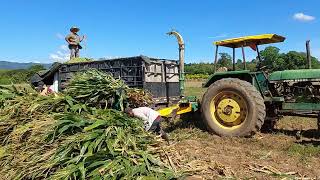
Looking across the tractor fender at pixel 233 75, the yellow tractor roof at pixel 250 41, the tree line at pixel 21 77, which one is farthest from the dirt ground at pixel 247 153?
the tree line at pixel 21 77

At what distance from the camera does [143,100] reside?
8578mm

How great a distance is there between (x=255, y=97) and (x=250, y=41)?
1.31m

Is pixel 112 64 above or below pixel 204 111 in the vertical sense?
above

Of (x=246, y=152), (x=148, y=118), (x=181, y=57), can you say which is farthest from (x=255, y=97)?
(x=181, y=57)

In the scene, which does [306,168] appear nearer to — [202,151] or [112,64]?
[202,151]

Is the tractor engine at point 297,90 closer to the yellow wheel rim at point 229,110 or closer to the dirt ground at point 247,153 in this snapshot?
the dirt ground at point 247,153

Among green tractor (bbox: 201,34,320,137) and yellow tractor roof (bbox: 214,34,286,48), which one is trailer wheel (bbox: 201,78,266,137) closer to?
green tractor (bbox: 201,34,320,137)

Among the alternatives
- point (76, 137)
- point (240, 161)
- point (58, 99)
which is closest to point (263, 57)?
point (240, 161)

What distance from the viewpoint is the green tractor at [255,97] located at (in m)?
7.79

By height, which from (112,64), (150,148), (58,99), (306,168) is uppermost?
(112,64)

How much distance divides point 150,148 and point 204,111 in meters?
3.33

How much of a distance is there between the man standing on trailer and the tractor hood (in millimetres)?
7139

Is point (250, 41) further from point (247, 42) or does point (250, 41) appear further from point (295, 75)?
point (295, 75)

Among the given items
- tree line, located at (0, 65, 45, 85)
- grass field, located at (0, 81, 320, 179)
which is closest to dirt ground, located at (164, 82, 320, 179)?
grass field, located at (0, 81, 320, 179)
